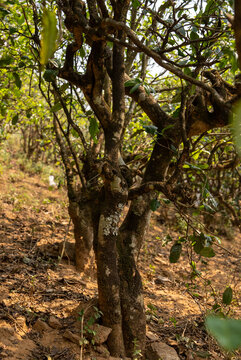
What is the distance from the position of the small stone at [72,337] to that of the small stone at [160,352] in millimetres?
697

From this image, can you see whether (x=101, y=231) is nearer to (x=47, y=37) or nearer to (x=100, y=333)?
(x=100, y=333)

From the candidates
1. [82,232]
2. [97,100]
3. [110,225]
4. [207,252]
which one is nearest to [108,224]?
[110,225]

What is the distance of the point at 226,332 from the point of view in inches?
13.9

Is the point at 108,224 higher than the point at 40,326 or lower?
higher

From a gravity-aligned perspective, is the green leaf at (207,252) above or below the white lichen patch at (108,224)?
below

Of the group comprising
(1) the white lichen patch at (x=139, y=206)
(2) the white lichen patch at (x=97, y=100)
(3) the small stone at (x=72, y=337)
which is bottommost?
(3) the small stone at (x=72, y=337)

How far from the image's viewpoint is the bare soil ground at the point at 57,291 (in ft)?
7.38

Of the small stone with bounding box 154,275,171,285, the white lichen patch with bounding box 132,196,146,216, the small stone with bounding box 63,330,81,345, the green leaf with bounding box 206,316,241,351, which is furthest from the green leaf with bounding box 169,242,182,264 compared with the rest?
the small stone with bounding box 154,275,171,285

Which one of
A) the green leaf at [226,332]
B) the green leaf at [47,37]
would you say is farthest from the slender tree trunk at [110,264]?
the green leaf at [226,332]

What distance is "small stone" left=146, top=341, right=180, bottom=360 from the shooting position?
245cm

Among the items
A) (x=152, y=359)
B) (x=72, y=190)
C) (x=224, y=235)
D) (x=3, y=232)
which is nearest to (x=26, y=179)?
(x=3, y=232)

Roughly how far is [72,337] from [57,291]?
2.79 ft

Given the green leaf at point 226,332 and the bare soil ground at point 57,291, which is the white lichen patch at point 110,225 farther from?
the green leaf at point 226,332

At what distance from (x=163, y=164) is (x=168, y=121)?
400 millimetres
